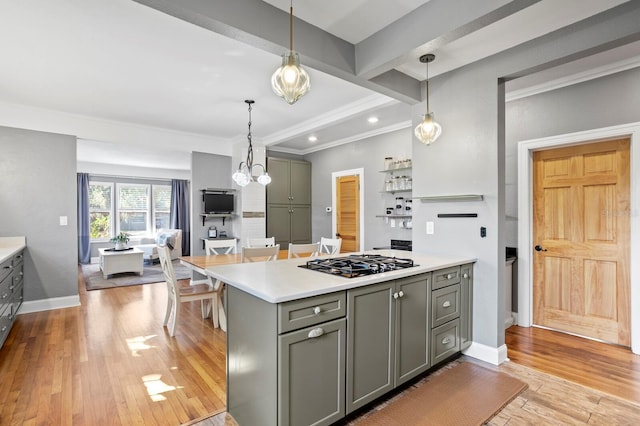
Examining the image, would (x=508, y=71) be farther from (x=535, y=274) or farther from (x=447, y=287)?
(x=535, y=274)

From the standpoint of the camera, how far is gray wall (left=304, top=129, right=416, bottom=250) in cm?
497

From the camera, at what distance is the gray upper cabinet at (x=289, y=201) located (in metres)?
6.14

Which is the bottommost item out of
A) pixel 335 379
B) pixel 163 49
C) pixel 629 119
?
pixel 335 379

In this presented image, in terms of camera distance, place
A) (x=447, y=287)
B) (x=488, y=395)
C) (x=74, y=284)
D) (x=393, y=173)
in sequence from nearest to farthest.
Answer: (x=488, y=395), (x=447, y=287), (x=74, y=284), (x=393, y=173)

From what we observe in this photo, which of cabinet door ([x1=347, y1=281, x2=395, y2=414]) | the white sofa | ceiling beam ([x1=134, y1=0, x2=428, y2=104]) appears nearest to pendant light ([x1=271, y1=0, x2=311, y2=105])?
ceiling beam ([x1=134, y1=0, x2=428, y2=104])

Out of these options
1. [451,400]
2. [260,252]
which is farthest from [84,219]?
[451,400]

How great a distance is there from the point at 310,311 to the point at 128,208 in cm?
923

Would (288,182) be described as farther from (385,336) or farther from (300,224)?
(385,336)

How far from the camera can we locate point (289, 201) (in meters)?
6.35

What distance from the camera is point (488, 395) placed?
2.19 meters

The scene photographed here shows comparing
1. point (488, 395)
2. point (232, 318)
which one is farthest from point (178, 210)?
point (488, 395)

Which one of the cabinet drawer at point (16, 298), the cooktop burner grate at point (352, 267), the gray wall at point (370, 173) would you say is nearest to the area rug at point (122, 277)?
the cabinet drawer at point (16, 298)

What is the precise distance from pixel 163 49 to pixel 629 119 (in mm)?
4113

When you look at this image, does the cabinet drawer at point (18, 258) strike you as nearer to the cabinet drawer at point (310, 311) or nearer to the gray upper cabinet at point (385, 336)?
the cabinet drawer at point (310, 311)
